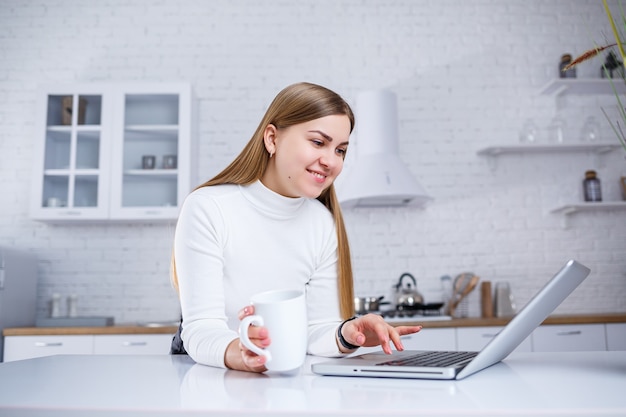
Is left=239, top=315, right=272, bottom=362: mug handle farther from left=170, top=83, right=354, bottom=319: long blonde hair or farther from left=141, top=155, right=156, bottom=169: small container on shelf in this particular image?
left=141, top=155, right=156, bottom=169: small container on shelf

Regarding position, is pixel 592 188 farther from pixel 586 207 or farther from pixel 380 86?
pixel 380 86

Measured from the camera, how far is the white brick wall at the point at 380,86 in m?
4.09

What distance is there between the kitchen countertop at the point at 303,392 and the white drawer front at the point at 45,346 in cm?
239

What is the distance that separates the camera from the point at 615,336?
341 cm

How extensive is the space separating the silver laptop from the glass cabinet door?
311 centimetres

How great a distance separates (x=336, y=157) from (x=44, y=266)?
326cm

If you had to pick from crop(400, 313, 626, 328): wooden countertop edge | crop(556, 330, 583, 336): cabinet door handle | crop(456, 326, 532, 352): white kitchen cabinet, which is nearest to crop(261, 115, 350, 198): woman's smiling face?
crop(400, 313, 626, 328): wooden countertop edge

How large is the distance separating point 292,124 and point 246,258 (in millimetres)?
346

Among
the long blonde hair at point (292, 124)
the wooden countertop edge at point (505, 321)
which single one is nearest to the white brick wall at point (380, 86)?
the wooden countertop edge at point (505, 321)

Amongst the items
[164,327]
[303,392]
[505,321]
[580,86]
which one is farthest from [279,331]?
[580,86]

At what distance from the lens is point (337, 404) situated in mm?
724

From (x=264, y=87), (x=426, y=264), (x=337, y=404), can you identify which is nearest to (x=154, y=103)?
(x=264, y=87)

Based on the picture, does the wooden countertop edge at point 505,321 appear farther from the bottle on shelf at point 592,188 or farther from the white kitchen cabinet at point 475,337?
the bottle on shelf at point 592,188

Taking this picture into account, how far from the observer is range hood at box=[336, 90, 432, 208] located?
11.6 ft
